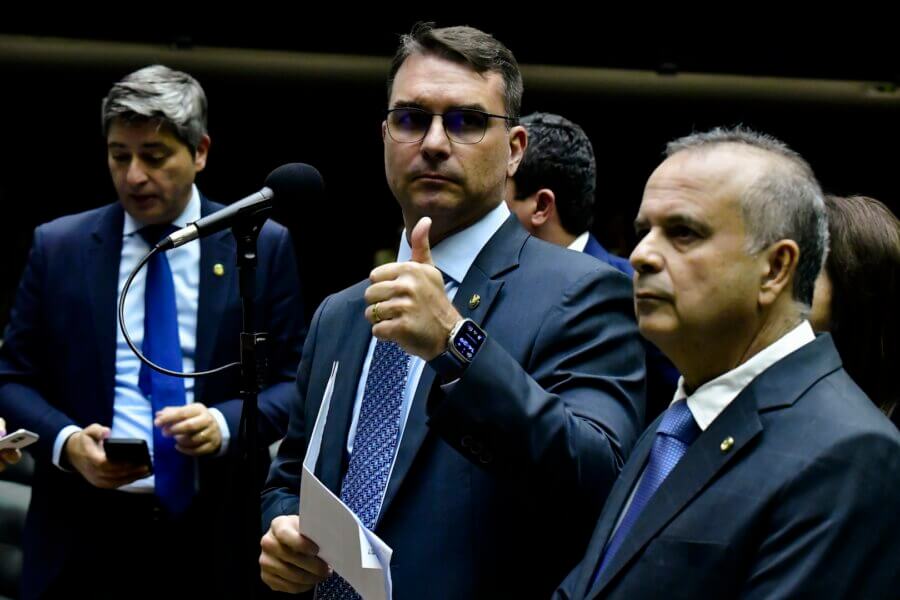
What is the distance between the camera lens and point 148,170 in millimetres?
3012

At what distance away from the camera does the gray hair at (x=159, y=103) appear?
9.91 feet

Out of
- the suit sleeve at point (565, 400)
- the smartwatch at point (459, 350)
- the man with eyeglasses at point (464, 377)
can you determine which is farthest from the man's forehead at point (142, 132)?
the smartwatch at point (459, 350)

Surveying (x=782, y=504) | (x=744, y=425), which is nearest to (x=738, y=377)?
(x=744, y=425)

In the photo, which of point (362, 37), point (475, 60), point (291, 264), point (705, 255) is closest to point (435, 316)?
point (705, 255)

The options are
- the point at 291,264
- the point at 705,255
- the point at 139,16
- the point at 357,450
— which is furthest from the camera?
the point at 139,16

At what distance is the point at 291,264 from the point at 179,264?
0.29 m

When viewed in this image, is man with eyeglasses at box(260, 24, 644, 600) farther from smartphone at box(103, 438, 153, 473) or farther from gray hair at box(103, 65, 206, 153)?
gray hair at box(103, 65, 206, 153)

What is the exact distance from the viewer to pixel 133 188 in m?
3.00

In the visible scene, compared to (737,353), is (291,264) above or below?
below

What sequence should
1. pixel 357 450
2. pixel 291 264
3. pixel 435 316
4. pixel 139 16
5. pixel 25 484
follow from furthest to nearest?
pixel 139 16, pixel 25 484, pixel 291 264, pixel 357 450, pixel 435 316

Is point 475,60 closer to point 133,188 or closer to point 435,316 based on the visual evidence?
point 435,316

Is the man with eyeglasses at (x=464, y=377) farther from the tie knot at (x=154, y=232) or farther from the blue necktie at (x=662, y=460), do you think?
the tie knot at (x=154, y=232)

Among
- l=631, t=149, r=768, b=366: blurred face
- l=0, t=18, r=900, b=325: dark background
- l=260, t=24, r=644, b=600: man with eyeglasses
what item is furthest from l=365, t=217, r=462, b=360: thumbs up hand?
l=0, t=18, r=900, b=325: dark background

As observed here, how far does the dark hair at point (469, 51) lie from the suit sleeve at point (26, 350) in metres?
1.30
